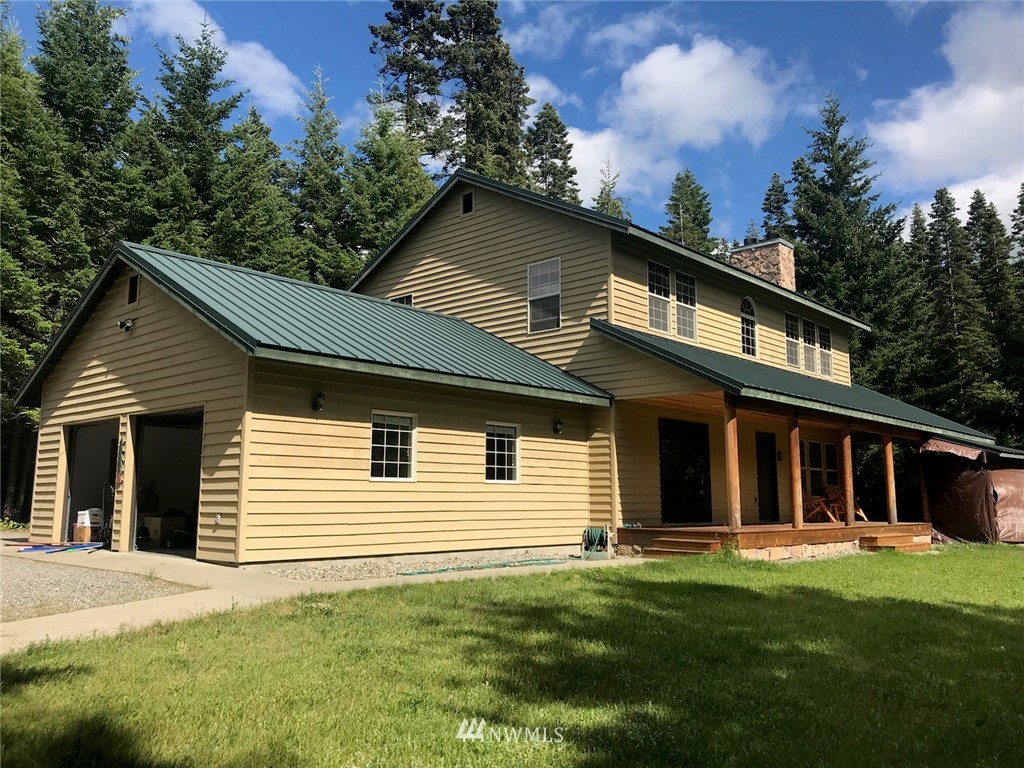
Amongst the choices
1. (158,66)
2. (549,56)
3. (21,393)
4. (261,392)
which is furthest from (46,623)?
(158,66)

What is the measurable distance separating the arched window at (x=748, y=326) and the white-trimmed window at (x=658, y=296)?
2.95 meters

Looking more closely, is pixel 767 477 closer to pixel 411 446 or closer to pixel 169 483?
pixel 411 446

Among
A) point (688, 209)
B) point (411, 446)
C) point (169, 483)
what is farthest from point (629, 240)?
point (688, 209)

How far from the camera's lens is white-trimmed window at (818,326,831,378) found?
21.5m

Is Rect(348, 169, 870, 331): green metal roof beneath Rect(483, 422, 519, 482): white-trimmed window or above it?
above

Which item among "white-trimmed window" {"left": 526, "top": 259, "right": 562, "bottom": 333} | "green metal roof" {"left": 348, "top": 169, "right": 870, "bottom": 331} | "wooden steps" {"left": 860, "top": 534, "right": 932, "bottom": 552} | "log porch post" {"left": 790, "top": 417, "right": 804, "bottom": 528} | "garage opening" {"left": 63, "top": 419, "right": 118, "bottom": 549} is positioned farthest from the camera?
"wooden steps" {"left": 860, "top": 534, "right": 932, "bottom": 552}

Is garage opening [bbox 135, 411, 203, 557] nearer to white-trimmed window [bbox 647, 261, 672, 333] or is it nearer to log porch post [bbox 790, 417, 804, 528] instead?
white-trimmed window [bbox 647, 261, 672, 333]

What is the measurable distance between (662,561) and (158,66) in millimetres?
25929

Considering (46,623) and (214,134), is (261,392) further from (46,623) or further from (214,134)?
(214,134)

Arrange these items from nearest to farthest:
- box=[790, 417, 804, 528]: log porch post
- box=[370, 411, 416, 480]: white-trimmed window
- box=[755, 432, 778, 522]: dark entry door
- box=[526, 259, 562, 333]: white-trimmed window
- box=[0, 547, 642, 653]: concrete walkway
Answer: box=[0, 547, 642, 653]: concrete walkway
box=[370, 411, 416, 480]: white-trimmed window
box=[790, 417, 804, 528]: log porch post
box=[526, 259, 562, 333]: white-trimmed window
box=[755, 432, 778, 522]: dark entry door

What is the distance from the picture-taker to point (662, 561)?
39.3 feet

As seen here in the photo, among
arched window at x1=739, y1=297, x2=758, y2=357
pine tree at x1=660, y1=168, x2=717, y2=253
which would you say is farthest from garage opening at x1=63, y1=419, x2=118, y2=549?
pine tree at x1=660, y1=168, x2=717, y2=253

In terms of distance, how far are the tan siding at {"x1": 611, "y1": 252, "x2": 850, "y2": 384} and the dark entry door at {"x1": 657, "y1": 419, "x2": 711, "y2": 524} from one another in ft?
6.49

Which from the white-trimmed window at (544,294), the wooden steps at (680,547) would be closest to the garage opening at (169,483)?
the white-trimmed window at (544,294)
